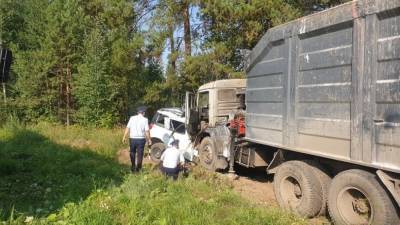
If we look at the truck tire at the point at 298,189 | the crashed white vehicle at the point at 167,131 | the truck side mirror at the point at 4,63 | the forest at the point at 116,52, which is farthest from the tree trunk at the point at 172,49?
the truck side mirror at the point at 4,63

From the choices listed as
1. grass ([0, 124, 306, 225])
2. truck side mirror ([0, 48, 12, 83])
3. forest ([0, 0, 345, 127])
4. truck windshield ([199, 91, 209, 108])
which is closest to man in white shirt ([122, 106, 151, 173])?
grass ([0, 124, 306, 225])

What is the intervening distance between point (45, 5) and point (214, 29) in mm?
7915

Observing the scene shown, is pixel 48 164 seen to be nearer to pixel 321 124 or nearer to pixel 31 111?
pixel 321 124

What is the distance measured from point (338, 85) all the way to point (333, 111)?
0.38 meters

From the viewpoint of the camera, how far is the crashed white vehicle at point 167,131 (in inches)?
550

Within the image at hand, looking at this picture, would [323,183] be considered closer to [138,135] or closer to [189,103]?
[138,135]

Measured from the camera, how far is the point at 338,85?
685 centimetres

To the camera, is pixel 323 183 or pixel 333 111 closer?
pixel 333 111

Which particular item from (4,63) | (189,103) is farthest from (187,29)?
(4,63)

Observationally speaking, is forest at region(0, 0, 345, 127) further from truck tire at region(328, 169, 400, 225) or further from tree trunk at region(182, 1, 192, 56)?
truck tire at region(328, 169, 400, 225)

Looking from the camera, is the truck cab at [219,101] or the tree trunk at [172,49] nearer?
the truck cab at [219,101]

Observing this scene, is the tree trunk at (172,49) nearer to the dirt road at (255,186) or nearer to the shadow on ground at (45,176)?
the shadow on ground at (45,176)

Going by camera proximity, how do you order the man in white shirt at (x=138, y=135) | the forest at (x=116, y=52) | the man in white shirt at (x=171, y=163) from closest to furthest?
1. the man in white shirt at (x=171, y=163)
2. the man in white shirt at (x=138, y=135)
3. the forest at (x=116, y=52)

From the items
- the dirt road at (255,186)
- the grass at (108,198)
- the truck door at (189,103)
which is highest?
the truck door at (189,103)
